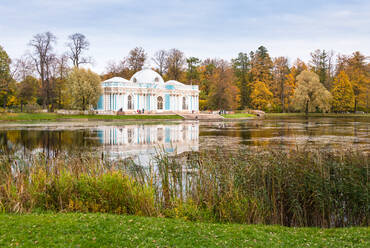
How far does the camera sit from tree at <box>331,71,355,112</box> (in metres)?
62.9

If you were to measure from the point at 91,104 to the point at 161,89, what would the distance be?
15.9m

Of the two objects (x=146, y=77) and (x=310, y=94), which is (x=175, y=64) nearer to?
(x=146, y=77)

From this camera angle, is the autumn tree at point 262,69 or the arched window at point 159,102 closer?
the arched window at point 159,102

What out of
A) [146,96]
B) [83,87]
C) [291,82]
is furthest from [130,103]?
[291,82]

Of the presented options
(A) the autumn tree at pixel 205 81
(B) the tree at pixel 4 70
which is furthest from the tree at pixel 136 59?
(B) the tree at pixel 4 70

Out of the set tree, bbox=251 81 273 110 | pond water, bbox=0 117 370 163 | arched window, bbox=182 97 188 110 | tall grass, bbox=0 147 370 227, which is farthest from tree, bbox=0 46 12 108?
Result: tree, bbox=251 81 273 110

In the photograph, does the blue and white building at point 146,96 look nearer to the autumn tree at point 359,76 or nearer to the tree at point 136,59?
the tree at point 136,59

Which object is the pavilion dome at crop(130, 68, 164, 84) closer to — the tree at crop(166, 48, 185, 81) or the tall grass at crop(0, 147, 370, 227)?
the tree at crop(166, 48, 185, 81)

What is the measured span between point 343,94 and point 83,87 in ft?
161

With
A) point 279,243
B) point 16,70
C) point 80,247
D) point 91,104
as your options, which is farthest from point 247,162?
point 16,70

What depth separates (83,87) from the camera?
1891 inches

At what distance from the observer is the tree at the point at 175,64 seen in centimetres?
7312

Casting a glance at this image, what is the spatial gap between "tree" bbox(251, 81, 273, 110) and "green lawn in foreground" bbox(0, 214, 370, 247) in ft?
212

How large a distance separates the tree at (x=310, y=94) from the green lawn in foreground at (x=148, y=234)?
2304 inches
